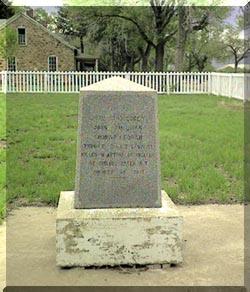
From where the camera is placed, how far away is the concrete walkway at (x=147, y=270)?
163 inches

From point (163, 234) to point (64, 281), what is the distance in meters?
0.89

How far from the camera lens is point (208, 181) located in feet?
24.8

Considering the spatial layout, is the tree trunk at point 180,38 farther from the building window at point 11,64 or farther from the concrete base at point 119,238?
the concrete base at point 119,238

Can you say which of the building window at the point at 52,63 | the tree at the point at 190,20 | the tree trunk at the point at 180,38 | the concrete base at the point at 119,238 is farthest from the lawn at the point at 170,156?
the building window at the point at 52,63

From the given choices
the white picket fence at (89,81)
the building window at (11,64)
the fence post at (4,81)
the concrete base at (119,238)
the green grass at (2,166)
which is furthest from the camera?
the building window at (11,64)

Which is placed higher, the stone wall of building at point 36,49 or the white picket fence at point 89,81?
the stone wall of building at point 36,49

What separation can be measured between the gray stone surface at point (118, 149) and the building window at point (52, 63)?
1763 inches

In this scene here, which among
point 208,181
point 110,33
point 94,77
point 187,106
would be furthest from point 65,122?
point 110,33

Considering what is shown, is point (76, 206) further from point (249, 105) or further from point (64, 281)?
point (249, 105)

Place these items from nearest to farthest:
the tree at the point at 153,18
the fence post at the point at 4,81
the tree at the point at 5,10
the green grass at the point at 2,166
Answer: the green grass at the point at 2,166 < the fence post at the point at 4,81 < the tree at the point at 153,18 < the tree at the point at 5,10

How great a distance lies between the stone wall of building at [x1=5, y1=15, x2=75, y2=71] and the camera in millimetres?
47188

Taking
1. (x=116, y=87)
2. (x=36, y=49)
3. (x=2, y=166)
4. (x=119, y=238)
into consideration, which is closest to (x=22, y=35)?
(x=36, y=49)

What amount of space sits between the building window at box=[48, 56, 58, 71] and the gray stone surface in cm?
4477

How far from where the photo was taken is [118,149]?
15.3 feet
